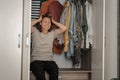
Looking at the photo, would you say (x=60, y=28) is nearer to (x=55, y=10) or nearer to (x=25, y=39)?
(x=55, y=10)

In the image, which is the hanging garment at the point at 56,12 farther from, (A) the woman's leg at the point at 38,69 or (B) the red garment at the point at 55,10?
(A) the woman's leg at the point at 38,69

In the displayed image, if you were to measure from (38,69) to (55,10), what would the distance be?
3.74 feet

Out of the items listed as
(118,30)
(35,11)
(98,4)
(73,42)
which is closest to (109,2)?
(98,4)

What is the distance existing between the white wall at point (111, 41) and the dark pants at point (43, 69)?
74cm

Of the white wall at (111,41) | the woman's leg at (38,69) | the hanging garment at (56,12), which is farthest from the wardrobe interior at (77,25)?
the woman's leg at (38,69)

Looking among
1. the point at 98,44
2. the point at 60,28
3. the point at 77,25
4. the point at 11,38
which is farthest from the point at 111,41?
the point at 11,38

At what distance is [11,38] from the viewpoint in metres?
3.26

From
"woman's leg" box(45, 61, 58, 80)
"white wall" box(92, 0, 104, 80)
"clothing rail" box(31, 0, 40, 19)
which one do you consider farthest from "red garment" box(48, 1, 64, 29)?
"woman's leg" box(45, 61, 58, 80)

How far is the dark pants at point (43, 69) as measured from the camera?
347 cm

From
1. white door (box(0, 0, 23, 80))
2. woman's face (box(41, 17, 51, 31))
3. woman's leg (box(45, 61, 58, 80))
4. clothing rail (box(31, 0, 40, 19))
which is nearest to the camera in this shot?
white door (box(0, 0, 23, 80))

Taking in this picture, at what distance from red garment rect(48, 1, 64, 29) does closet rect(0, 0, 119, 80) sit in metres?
0.73

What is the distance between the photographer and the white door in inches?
128

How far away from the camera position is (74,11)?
3.87 m

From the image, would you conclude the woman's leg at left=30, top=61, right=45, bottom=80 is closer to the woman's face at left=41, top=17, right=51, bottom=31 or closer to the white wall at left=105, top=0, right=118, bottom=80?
the woman's face at left=41, top=17, right=51, bottom=31
